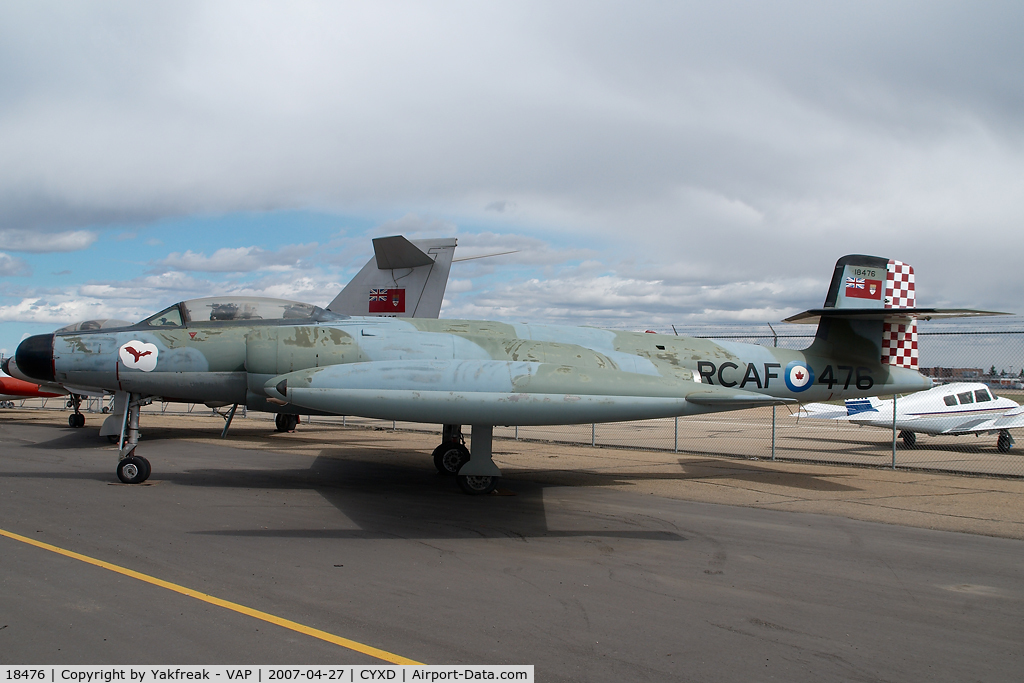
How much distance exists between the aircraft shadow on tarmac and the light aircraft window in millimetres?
2454

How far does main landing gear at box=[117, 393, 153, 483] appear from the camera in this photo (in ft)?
32.9

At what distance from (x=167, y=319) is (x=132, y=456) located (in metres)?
2.14

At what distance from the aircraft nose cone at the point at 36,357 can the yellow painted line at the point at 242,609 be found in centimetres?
426

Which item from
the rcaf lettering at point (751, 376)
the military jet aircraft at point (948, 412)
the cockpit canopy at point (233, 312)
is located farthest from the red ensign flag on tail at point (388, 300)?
the military jet aircraft at point (948, 412)

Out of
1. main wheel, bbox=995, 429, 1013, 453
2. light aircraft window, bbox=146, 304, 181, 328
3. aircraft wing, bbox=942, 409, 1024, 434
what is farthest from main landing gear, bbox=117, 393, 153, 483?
main wheel, bbox=995, 429, 1013, 453

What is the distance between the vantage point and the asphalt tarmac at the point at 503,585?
167 inches

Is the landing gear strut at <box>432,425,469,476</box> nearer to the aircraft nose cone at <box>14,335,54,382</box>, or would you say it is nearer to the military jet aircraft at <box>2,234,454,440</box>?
the military jet aircraft at <box>2,234,454,440</box>

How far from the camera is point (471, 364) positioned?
8.56 meters

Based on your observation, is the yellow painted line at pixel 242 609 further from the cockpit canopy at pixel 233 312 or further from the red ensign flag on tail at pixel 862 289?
the red ensign flag on tail at pixel 862 289

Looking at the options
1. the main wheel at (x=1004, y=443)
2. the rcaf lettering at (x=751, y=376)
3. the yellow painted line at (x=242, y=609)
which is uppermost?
the rcaf lettering at (x=751, y=376)

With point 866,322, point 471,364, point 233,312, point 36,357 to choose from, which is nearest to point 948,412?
point 866,322

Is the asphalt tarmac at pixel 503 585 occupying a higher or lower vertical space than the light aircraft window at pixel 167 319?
lower

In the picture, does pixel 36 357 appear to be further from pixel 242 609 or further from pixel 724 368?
pixel 724 368
